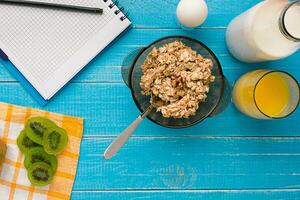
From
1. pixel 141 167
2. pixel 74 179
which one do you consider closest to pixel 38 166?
pixel 74 179

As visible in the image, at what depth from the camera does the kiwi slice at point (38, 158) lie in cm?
79

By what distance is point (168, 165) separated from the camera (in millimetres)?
827

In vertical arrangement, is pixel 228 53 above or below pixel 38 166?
above

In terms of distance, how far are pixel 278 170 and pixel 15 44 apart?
1.63 ft

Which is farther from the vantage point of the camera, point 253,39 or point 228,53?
point 228,53

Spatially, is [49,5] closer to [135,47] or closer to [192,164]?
[135,47]

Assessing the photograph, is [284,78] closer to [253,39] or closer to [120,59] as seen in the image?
[253,39]

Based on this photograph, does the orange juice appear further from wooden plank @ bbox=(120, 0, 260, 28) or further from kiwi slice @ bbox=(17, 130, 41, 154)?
kiwi slice @ bbox=(17, 130, 41, 154)

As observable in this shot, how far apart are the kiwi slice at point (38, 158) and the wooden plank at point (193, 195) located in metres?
0.06

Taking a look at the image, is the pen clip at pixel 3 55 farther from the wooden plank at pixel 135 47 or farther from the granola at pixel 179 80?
the granola at pixel 179 80

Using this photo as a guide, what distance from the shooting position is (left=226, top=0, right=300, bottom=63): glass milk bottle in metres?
0.69

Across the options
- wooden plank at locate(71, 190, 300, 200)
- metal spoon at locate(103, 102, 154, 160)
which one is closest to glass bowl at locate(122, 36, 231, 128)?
metal spoon at locate(103, 102, 154, 160)

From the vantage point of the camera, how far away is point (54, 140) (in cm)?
79

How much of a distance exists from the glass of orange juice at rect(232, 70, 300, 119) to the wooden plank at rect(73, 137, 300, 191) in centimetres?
8
